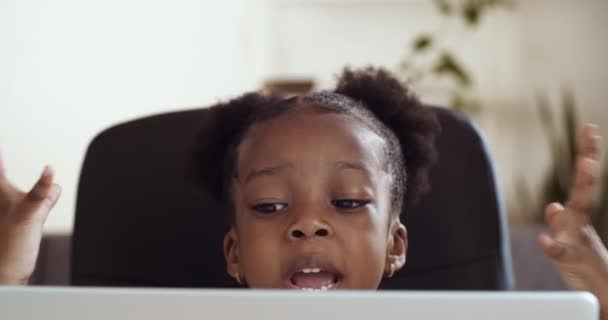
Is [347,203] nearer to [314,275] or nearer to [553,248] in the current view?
[314,275]

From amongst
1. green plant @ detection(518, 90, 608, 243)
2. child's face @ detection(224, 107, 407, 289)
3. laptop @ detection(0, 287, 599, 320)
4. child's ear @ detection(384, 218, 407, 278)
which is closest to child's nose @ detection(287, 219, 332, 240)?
child's face @ detection(224, 107, 407, 289)

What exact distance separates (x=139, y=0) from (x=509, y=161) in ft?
8.30

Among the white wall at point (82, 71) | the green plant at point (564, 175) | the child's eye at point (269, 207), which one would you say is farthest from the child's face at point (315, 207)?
the green plant at point (564, 175)

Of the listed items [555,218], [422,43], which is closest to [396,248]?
[555,218]

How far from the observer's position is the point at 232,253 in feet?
3.70

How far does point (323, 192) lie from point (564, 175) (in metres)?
3.23

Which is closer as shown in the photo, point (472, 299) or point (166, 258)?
point (472, 299)

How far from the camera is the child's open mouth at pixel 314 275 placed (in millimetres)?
921

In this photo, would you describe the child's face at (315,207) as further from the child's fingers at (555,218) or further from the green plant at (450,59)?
the green plant at (450,59)

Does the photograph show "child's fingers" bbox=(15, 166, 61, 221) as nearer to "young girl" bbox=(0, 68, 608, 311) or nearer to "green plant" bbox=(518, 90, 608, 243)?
"young girl" bbox=(0, 68, 608, 311)

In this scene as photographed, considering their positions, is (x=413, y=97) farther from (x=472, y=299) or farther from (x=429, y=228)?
(x=472, y=299)

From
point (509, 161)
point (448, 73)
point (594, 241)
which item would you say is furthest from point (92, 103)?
point (509, 161)

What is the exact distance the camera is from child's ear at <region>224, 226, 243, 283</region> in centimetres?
111

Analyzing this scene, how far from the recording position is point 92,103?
235cm
